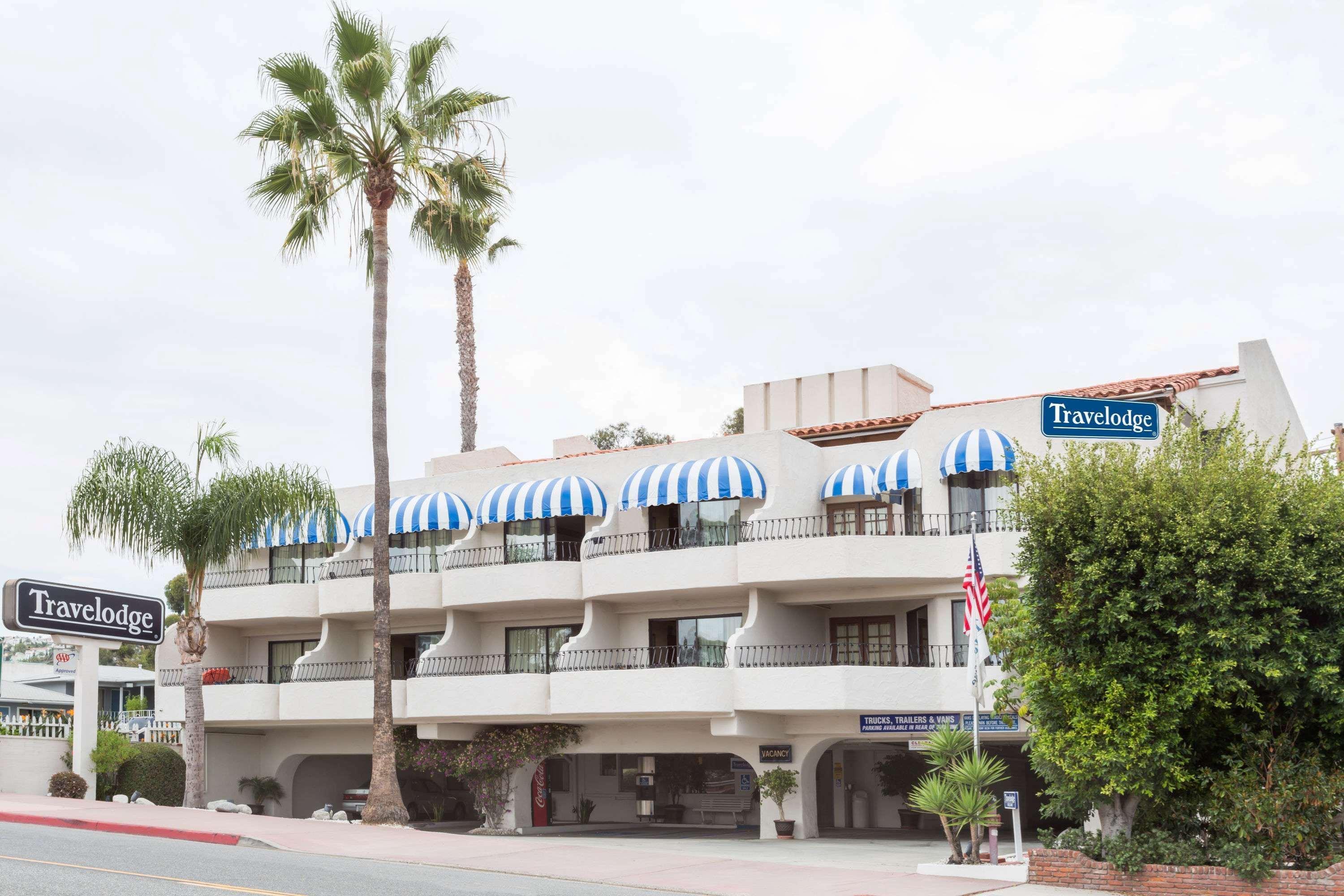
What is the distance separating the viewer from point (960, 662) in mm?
28938

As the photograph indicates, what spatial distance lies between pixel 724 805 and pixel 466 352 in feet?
61.8

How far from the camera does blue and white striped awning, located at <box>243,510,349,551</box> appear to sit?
34.4 metres

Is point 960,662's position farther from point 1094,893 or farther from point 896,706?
point 1094,893

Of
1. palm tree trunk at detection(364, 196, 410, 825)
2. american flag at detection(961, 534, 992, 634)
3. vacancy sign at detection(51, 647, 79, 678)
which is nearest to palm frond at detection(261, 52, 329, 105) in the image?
palm tree trunk at detection(364, 196, 410, 825)

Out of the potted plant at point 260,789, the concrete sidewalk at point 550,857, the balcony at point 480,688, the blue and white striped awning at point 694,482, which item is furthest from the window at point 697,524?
the potted plant at point 260,789

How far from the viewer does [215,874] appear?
16.6m

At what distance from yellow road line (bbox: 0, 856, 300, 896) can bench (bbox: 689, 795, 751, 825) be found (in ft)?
78.8

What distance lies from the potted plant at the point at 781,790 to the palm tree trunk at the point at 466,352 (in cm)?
2090

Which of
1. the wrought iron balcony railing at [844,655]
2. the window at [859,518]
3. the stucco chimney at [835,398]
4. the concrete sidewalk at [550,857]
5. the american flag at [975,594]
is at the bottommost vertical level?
the concrete sidewalk at [550,857]

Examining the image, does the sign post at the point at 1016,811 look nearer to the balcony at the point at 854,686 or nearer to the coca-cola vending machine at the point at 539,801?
the balcony at the point at 854,686

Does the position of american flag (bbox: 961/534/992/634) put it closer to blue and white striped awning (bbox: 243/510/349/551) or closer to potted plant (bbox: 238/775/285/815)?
blue and white striped awning (bbox: 243/510/349/551)

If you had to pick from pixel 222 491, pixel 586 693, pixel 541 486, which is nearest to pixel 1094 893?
pixel 586 693

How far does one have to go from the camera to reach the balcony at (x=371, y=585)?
35.0 meters

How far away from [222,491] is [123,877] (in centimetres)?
1827
